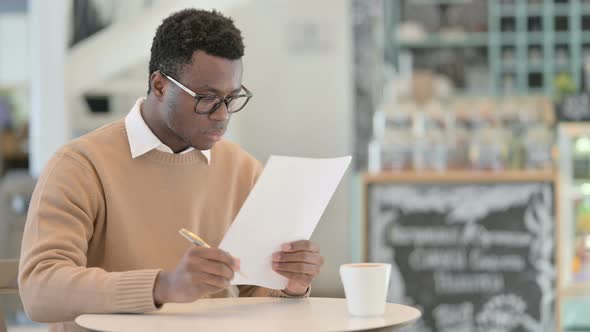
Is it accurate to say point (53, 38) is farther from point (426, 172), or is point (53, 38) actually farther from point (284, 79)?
point (426, 172)

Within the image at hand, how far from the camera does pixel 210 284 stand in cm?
151

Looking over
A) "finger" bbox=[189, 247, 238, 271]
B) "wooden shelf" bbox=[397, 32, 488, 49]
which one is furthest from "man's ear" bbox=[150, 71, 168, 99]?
"wooden shelf" bbox=[397, 32, 488, 49]

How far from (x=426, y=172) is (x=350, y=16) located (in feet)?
5.59

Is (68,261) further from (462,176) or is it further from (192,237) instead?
(462,176)

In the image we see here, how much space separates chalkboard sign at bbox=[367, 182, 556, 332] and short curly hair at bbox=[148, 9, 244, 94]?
2.74 meters

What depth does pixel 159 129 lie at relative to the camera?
6.29 ft

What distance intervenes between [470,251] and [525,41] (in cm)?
465

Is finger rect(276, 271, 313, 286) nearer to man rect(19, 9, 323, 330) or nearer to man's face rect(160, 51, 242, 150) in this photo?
man rect(19, 9, 323, 330)

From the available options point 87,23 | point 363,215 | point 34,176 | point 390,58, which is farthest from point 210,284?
point 390,58

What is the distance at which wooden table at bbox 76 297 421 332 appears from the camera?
1.46 metres

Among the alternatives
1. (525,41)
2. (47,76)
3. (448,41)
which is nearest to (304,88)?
(47,76)

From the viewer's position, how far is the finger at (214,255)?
151 centimetres

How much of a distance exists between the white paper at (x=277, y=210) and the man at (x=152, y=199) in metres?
0.03

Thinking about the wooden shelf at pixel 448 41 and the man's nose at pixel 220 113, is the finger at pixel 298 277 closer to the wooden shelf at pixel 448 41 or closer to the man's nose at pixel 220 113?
the man's nose at pixel 220 113
